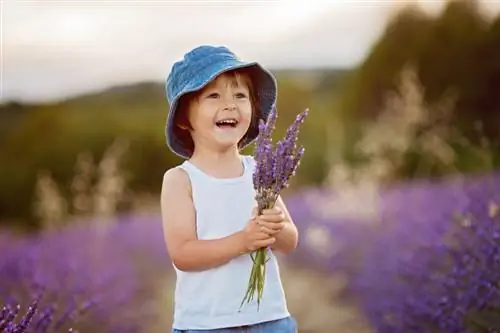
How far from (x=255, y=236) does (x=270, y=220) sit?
0.15ft

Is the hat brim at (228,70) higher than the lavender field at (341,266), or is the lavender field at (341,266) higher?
the hat brim at (228,70)

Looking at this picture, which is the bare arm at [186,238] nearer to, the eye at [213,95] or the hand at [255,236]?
the hand at [255,236]

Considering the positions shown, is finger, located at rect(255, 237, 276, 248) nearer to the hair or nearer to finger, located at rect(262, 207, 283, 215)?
finger, located at rect(262, 207, 283, 215)

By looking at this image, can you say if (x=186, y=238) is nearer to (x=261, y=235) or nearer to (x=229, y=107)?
(x=261, y=235)

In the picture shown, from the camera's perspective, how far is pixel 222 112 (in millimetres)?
2047

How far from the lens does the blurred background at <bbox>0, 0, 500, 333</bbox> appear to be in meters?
3.27

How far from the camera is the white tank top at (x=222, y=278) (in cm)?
199

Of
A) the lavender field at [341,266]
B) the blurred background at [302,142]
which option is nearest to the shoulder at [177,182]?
the lavender field at [341,266]

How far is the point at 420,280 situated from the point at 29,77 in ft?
4.87

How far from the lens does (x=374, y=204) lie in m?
3.70

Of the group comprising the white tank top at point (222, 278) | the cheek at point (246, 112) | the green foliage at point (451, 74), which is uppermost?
the green foliage at point (451, 74)

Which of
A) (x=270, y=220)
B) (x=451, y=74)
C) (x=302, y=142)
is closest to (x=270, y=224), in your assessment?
(x=270, y=220)

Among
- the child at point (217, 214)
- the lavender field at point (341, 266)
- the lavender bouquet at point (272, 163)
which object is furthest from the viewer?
the lavender field at point (341, 266)

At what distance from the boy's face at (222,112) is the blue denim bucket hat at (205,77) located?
0.03 meters
